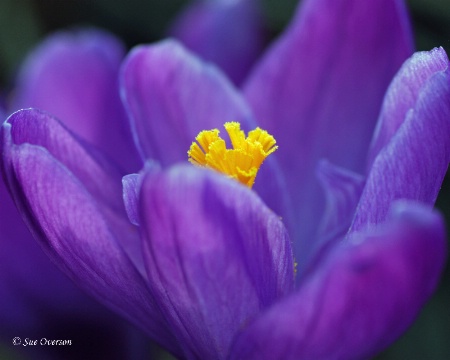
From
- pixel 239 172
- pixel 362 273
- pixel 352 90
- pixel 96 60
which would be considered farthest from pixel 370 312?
pixel 96 60

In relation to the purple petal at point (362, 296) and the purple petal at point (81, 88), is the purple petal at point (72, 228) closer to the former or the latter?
the purple petal at point (362, 296)

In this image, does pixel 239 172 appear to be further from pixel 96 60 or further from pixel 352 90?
pixel 96 60

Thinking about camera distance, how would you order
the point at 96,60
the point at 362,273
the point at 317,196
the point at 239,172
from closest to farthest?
the point at 362,273 → the point at 239,172 → the point at 317,196 → the point at 96,60

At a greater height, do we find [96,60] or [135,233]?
[96,60]

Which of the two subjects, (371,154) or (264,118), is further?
(264,118)

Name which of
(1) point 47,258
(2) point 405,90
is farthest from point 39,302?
(2) point 405,90

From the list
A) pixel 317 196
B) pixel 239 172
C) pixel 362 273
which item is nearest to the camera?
pixel 362 273

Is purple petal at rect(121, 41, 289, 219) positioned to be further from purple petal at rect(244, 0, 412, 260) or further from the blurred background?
the blurred background
